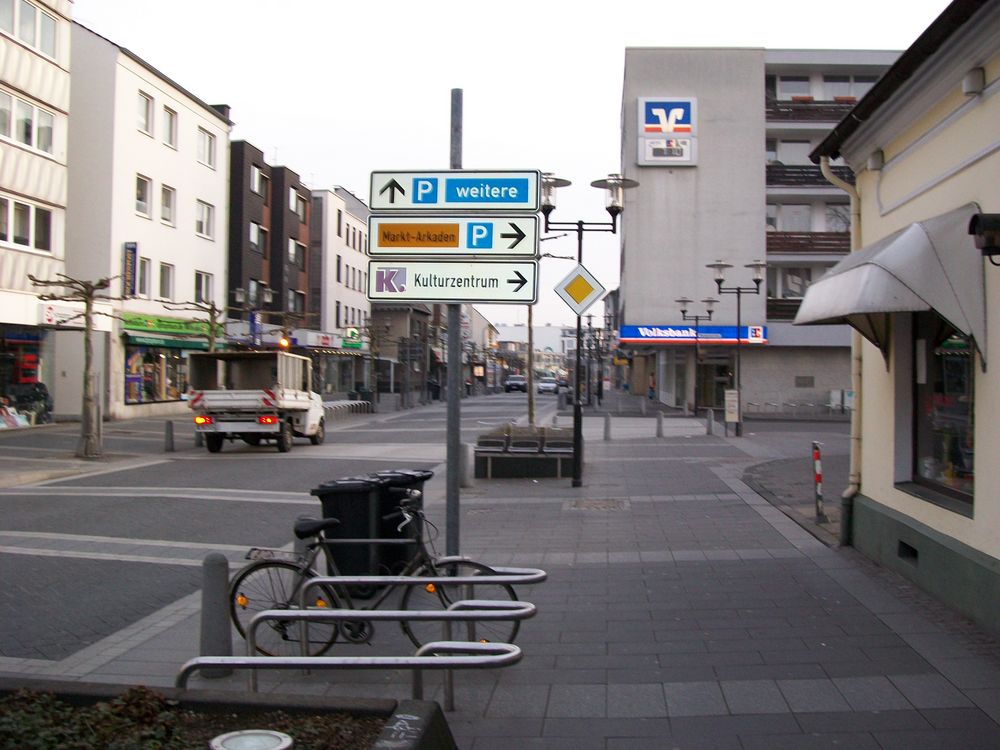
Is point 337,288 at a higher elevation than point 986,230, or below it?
higher

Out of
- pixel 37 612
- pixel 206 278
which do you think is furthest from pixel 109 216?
pixel 37 612

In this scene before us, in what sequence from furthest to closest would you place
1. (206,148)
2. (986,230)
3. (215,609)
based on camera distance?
(206,148) → (215,609) → (986,230)

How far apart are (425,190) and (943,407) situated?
15.6ft

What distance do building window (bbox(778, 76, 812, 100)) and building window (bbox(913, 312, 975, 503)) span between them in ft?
140

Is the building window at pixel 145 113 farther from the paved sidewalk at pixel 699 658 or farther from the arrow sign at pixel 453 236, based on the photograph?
the arrow sign at pixel 453 236

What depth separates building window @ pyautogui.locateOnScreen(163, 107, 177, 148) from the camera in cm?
3484

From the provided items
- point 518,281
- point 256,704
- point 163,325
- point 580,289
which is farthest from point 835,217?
point 256,704

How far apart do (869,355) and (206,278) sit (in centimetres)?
3380

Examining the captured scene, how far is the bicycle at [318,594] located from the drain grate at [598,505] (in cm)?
659

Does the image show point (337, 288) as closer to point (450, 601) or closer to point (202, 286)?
point (202, 286)

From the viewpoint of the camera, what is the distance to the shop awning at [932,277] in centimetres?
637

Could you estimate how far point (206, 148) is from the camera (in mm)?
38469

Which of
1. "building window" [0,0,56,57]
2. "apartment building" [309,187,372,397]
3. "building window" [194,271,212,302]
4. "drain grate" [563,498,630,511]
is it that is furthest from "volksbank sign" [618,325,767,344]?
"drain grate" [563,498,630,511]

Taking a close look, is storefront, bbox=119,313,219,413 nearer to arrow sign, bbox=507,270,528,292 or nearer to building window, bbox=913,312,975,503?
building window, bbox=913,312,975,503
